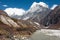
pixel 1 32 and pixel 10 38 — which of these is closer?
pixel 10 38

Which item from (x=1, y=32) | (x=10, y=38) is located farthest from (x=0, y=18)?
(x=10, y=38)

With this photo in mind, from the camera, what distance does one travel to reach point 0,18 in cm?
13112

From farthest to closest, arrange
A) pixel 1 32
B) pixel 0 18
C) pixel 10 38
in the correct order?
1. pixel 0 18
2. pixel 1 32
3. pixel 10 38

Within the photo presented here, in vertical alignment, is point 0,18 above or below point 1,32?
above

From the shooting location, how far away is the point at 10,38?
217 ft

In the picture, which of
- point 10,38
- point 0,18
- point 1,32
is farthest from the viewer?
Answer: point 0,18

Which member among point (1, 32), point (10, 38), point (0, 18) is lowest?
point (10, 38)

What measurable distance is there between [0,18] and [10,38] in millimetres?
67080

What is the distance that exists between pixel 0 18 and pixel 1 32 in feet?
144

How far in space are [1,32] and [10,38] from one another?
23.4 meters

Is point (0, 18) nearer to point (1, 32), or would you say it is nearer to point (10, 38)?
point (1, 32)

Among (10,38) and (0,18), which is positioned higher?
(0,18)

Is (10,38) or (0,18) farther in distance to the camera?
(0,18)
